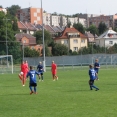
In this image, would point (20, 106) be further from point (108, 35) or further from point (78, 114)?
point (108, 35)

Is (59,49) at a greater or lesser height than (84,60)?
greater

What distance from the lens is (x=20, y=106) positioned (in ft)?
52.7

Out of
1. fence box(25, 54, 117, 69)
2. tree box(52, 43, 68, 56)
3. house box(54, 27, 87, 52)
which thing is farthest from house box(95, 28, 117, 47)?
fence box(25, 54, 117, 69)

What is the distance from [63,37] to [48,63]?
52156 millimetres

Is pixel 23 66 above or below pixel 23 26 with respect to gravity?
below

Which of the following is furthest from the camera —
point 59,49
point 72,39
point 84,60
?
point 72,39

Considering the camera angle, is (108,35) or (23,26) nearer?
(108,35)

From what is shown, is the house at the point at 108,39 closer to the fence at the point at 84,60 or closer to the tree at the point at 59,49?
the tree at the point at 59,49

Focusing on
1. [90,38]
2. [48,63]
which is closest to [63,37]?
[90,38]

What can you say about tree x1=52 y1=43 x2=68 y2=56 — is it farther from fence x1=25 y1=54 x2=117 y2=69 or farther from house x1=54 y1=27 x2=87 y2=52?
fence x1=25 y1=54 x2=117 y2=69

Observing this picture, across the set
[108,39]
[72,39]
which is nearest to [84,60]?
[72,39]

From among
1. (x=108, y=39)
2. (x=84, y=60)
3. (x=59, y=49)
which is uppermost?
(x=108, y=39)

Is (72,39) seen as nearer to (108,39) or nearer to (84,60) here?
(108,39)

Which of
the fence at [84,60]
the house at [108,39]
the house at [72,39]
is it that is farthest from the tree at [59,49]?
the house at [108,39]
